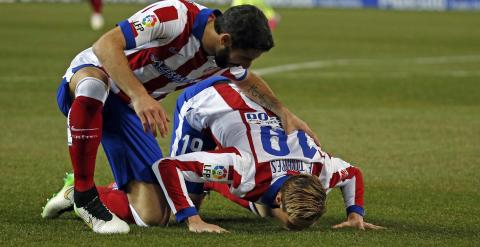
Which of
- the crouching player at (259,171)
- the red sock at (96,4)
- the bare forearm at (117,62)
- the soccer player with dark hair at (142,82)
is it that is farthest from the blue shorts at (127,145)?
the red sock at (96,4)

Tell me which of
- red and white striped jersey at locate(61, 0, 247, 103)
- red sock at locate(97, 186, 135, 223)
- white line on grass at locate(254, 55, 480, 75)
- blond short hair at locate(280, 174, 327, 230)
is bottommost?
white line on grass at locate(254, 55, 480, 75)

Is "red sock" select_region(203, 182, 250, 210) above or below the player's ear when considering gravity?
below

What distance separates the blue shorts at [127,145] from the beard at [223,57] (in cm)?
105

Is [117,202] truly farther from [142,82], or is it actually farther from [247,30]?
[247,30]

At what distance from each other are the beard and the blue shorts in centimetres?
105

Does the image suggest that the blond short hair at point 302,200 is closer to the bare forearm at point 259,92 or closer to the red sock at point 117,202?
the bare forearm at point 259,92

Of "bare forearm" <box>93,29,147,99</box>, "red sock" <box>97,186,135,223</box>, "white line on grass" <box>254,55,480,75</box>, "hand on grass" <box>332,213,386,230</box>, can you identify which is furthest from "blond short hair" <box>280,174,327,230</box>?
"white line on grass" <box>254,55,480,75</box>

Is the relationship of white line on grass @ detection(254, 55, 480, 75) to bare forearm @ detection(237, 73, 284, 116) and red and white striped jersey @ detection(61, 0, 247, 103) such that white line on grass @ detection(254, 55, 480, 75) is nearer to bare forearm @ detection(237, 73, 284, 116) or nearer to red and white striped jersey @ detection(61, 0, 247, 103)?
bare forearm @ detection(237, 73, 284, 116)

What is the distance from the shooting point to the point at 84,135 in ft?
21.5

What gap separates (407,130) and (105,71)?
612cm

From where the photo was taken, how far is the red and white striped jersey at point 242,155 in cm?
665

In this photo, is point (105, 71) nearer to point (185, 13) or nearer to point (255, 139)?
point (185, 13)

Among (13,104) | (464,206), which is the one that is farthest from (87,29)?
(464,206)

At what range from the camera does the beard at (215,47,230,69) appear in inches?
243
